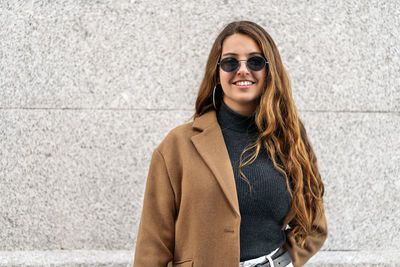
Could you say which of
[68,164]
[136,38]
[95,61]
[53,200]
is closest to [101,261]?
[53,200]

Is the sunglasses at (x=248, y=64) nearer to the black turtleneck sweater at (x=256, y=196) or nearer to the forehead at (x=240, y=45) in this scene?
the forehead at (x=240, y=45)

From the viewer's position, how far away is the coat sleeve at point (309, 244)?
2.14 meters

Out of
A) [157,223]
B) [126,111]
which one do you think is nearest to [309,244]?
[157,223]

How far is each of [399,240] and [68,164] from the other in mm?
2933

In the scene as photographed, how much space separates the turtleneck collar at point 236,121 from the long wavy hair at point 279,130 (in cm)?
6

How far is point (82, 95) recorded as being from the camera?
3.18m

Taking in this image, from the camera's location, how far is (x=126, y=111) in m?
3.19

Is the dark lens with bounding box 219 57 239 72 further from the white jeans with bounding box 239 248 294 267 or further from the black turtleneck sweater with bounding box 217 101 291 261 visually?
the white jeans with bounding box 239 248 294 267

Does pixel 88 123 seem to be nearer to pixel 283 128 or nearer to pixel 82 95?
pixel 82 95

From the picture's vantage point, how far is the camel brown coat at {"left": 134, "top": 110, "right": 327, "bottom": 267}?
1.83 meters

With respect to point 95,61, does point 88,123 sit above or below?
below

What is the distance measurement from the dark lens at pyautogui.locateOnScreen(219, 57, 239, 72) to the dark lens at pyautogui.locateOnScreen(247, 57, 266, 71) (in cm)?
7

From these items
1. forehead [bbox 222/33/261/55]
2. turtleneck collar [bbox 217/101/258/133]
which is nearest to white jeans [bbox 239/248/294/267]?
turtleneck collar [bbox 217/101/258/133]

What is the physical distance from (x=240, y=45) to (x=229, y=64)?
118mm
